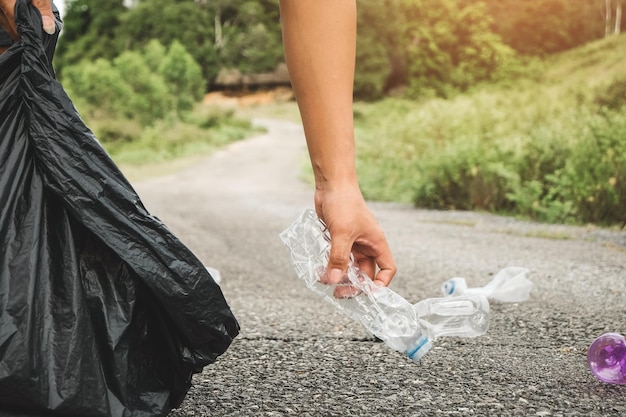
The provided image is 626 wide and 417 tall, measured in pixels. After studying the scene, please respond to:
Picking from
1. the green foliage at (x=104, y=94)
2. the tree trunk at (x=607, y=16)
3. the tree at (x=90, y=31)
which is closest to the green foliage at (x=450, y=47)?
the tree trunk at (x=607, y=16)

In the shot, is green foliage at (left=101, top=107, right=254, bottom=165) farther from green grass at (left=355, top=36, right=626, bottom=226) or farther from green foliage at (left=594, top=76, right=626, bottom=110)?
green foliage at (left=594, top=76, right=626, bottom=110)

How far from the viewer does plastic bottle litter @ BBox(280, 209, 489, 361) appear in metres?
1.36

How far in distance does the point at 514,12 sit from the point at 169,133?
1553 cm

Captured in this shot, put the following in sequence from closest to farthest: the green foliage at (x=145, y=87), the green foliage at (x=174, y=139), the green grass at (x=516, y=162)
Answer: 1. the green grass at (x=516, y=162)
2. the green foliage at (x=174, y=139)
3. the green foliage at (x=145, y=87)

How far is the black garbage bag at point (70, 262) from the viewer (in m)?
1.19

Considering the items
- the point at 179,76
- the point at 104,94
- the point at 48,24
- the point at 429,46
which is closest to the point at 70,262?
the point at 48,24

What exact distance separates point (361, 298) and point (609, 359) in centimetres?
77

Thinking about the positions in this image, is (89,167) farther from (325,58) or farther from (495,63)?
(495,63)

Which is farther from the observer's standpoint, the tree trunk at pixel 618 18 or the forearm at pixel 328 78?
the tree trunk at pixel 618 18

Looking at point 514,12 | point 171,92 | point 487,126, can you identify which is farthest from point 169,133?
point 514,12

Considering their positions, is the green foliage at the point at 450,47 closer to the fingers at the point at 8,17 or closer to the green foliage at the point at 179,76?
the green foliage at the point at 179,76

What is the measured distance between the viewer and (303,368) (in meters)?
2.11

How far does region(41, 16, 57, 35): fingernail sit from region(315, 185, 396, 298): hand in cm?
55

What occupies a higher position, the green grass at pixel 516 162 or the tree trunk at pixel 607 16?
the tree trunk at pixel 607 16
